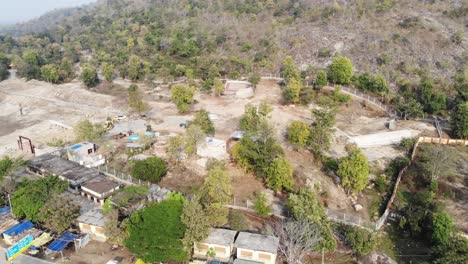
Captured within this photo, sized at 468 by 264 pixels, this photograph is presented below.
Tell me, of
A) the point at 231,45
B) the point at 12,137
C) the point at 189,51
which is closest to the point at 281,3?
the point at 231,45

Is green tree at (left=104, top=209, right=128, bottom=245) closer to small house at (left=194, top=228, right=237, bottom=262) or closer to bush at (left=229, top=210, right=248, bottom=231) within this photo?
small house at (left=194, top=228, right=237, bottom=262)

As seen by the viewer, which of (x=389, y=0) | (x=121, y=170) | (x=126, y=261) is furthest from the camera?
(x=389, y=0)

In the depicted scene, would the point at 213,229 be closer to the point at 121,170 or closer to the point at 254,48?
the point at 121,170

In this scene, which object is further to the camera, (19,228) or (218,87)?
(218,87)

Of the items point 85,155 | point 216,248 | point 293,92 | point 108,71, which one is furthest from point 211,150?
point 108,71

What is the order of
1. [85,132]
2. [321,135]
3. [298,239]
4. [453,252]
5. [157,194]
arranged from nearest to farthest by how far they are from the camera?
[453,252], [298,239], [157,194], [321,135], [85,132]

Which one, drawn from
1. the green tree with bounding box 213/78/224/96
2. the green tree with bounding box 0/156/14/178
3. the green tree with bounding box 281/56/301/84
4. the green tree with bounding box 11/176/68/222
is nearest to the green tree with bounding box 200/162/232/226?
the green tree with bounding box 11/176/68/222

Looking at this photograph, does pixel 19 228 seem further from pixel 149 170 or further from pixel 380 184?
pixel 380 184
